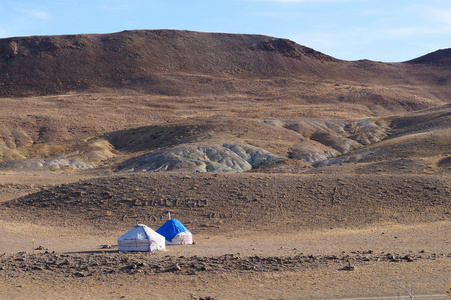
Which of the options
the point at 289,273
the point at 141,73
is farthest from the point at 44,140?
the point at 289,273

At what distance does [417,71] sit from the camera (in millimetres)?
121938

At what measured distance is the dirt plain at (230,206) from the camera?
15477 millimetres

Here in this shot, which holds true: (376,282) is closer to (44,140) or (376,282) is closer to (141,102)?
(44,140)

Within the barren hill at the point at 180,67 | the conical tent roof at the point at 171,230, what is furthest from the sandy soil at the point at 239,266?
the barren hill at the point at 180,67

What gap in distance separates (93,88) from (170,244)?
77.0m

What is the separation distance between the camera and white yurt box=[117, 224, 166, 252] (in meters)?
18.8

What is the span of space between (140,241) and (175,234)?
206cm

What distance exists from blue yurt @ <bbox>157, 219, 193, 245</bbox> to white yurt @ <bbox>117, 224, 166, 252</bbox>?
1502 mm

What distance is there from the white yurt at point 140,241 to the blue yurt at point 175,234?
1.50 m

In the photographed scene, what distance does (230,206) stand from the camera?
1003 inches

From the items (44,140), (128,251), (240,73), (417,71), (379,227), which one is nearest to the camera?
(128,251)

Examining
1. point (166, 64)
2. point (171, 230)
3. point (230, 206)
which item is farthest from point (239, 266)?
point (166, 64)

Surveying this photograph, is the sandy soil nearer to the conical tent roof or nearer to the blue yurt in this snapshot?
the blue yurt

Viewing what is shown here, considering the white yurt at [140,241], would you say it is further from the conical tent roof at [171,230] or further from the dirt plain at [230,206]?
the conical tent roof at [171,230]
